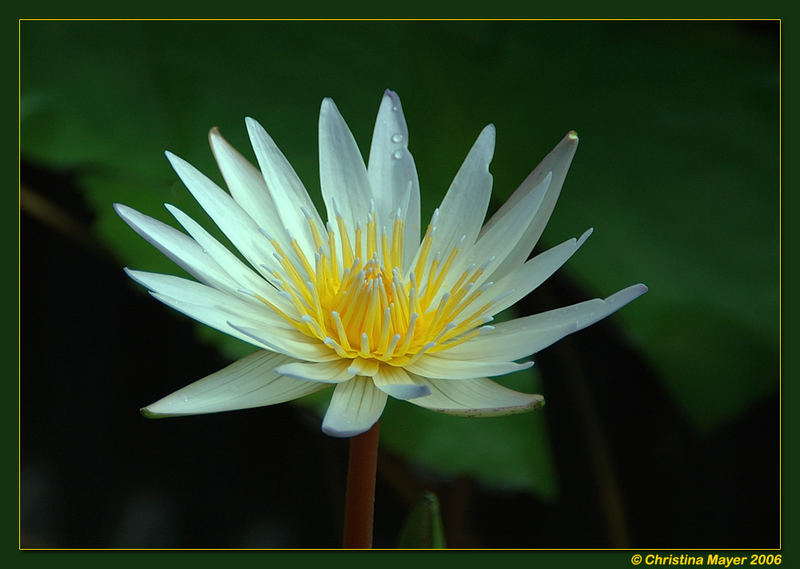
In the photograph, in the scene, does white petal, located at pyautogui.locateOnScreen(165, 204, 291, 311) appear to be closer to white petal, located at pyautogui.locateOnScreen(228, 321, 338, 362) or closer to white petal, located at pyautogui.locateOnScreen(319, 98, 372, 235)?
white petal, located at pyautogui.locateOnScreen(228, 321, 338, 362)

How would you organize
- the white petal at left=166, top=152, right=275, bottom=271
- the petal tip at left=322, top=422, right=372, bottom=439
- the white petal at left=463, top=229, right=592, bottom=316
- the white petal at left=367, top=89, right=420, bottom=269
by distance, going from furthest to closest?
the white petal at left=367, top=89, right=420, bottom=269 < the white petal at left=166, top=152, right=275, bottom=271 < the white petal at left=463, top=229, right=592, bottom=316 < the petal tip at left=322, top=422, right=372, bottom=439

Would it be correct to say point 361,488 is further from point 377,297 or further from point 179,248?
point 179,248

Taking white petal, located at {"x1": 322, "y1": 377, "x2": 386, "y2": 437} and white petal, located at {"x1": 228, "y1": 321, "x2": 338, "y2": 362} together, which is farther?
white petal, located at {"x1": 228, "y1": 321, "x2": 338, "y2": 362}

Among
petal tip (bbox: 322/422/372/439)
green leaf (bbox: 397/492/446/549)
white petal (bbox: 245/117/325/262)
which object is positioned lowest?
green leaf (bbox: 397/492/446/549)

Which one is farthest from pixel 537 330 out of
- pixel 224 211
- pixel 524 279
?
pixel 224 211

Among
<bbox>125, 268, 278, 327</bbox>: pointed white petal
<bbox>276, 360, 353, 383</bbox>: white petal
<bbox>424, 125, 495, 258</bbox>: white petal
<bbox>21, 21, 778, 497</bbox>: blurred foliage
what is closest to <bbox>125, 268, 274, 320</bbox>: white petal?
<bbox>125, 268, 278, 327</bbox>: pointed white petal

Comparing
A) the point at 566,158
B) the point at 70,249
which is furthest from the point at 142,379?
the point at 566,158

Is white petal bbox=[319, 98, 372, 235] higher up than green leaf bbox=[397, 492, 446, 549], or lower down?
higher up

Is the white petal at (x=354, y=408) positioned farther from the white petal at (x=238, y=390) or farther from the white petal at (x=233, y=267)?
the white petal at (x=233, y=267)
